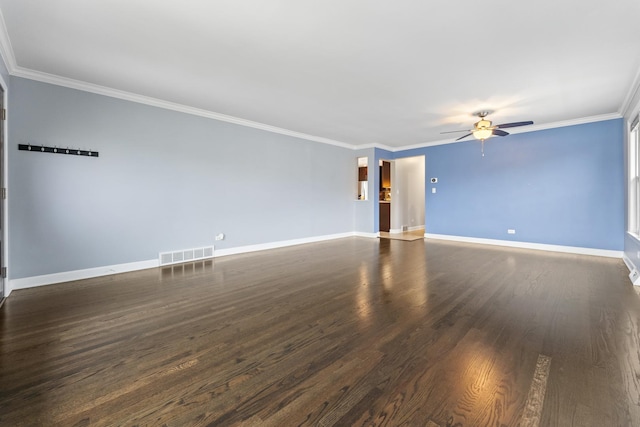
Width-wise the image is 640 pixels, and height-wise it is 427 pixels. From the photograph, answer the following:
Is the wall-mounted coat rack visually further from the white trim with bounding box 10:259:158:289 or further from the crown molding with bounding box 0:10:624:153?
the white trim with bounding box 10:259:158:289

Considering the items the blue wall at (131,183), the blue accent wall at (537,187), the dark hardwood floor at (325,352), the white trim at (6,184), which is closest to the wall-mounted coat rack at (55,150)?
the blue wall at (131,183)

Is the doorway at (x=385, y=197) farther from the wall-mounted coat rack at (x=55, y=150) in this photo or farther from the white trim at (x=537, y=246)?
the wall-mounted coat rack at (x=55, y=150)

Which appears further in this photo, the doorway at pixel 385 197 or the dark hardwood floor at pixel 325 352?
the doorway at pixel 385 197

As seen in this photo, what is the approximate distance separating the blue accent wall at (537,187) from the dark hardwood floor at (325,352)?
2.19 meters

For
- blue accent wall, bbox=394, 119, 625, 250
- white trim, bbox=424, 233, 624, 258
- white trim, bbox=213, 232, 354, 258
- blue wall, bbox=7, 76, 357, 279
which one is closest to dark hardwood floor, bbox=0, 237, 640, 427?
blue wall, bbox=7, 76, 357, 279

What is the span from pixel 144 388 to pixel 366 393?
3.99ft

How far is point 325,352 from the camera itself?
198 cm

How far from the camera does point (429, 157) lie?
770 centimetres

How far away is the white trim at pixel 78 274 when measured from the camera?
3.51 metres

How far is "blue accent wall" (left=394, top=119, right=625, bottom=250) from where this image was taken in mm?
5266

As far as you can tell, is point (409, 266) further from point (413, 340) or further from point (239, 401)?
point (239, 401)

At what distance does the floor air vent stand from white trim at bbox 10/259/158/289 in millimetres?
144

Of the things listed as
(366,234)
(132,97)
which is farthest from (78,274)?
(366,234)

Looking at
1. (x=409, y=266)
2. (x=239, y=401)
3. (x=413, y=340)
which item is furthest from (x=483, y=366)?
(x=409, y=266)
